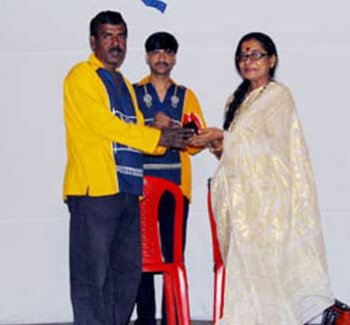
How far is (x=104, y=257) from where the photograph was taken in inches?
183

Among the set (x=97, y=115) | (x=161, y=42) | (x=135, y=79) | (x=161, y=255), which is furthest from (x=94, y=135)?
(x=135, y=79)

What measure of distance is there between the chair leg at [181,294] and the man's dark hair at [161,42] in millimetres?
1012

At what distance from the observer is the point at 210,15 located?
221 inches

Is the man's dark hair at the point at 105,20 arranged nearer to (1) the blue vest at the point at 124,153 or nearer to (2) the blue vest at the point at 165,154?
(1) the blue vest at the point at 124,153

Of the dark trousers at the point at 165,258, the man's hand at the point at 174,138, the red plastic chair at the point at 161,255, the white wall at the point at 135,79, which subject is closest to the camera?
the man's hand at the point at 174,138

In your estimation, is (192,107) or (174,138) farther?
(192,107)

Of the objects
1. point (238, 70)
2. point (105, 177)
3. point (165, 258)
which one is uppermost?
point (238, 70)

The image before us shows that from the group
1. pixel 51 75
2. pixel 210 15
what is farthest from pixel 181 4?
pixel 51 75

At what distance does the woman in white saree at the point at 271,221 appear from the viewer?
4641 mm

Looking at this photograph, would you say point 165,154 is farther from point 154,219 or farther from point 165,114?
point 154,219

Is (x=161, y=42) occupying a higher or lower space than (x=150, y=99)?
higher

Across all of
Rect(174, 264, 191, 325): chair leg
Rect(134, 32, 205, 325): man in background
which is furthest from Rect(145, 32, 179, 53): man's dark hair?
Rect(174, 264, 191, 325): chair leg

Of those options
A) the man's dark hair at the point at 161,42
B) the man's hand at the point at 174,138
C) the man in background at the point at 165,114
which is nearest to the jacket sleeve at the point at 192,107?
the man in background at the point at 165,114

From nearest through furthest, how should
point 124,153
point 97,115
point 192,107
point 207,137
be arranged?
point 97,115 < point 124,153 < point 207,137 < point 192,107
